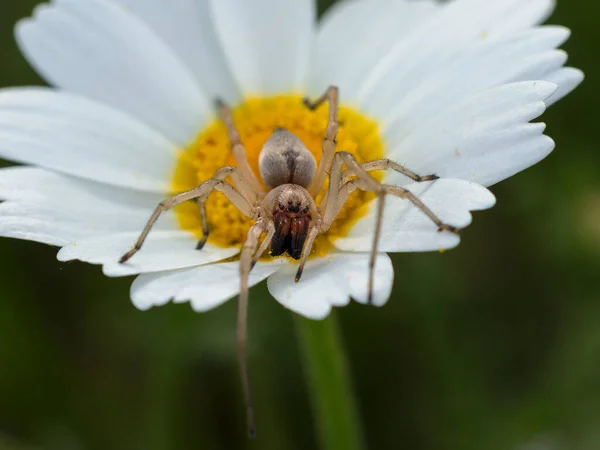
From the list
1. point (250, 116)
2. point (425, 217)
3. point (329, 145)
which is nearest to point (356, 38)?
point (250, 116)

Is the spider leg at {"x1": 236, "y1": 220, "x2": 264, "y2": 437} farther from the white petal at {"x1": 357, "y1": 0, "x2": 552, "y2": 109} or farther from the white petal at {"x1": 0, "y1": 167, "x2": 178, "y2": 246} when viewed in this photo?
the white petal at {"x1": 357, "y1": 0, "x2": 552, "y2": 109}

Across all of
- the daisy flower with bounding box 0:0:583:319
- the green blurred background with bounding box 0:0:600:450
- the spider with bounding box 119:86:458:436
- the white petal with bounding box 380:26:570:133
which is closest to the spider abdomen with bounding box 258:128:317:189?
the spider with bounding box 119:86:458:436

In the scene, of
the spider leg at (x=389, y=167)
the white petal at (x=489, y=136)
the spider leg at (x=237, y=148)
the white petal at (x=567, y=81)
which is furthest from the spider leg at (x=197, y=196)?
the white petal at (x=567, y=81)

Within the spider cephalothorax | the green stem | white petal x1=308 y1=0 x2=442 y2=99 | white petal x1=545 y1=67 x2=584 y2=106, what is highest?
white petal x1=308 y1=0 x2=442 y2=99

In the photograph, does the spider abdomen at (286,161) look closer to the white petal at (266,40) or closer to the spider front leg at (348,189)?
the spider front leg at (348,189)

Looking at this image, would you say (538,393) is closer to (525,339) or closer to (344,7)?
(525,339)

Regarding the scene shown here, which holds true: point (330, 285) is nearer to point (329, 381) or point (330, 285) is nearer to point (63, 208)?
point (329, 381)
